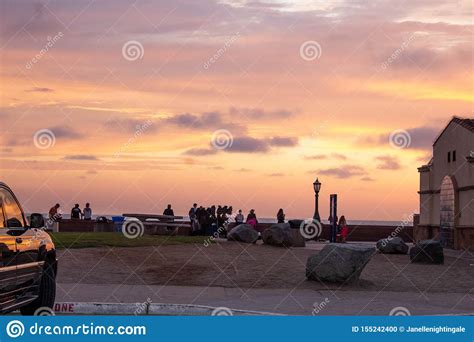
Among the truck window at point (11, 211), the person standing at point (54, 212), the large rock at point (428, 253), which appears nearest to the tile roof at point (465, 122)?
the large rock at point (428, 253)


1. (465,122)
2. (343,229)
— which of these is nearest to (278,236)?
(465,122)

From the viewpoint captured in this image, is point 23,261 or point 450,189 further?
point 450,189

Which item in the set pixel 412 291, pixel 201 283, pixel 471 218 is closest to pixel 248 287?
pixel 201 283

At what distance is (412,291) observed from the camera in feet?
71.2

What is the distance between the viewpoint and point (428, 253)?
31.0m

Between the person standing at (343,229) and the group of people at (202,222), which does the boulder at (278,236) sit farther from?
the person standing at (343,229)

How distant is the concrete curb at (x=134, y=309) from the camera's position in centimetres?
1588

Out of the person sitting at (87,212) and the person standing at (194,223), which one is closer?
the person standing at (194,223)

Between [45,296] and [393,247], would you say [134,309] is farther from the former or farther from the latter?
[393,247]

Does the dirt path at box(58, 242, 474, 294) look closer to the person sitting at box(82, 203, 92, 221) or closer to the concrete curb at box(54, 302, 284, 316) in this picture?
the concrete curb at box(54, 302, 284, 316)

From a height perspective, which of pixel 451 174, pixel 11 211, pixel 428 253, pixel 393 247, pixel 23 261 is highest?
pixel 451 174

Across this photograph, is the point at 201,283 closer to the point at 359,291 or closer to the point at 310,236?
the point at 359,291

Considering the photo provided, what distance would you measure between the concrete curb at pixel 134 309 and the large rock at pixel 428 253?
639 inches

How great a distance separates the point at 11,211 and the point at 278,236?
883 inches
